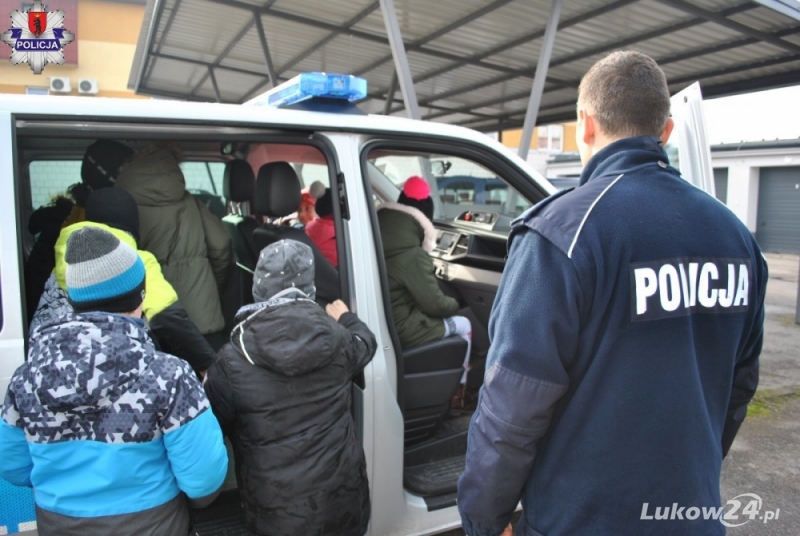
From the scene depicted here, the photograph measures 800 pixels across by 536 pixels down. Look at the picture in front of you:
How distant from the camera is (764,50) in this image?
730 cm

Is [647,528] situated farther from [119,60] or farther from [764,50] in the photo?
[119,60]

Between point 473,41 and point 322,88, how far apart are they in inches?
250

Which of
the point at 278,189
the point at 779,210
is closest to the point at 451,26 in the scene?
the point at 278,189

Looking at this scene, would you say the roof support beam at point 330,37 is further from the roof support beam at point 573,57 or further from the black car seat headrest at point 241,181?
the black car seat headrest at point 241,181

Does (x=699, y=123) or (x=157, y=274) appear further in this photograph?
(x=699, y=123)

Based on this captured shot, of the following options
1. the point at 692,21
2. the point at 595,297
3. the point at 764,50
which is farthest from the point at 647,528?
the point at 764,50

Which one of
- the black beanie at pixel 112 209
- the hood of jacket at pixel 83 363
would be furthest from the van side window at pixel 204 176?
the hood of jacket at pixel 83 363

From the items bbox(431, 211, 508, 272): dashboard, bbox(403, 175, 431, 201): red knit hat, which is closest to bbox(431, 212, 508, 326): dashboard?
bbox(431, 211, 508, 272): dashboard

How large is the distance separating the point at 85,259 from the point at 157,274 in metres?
0.72

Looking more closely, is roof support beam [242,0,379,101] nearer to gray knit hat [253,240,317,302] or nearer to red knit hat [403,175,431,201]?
red knit hat [403,175,431,201]

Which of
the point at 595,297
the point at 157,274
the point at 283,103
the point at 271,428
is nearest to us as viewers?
the point at 595,297

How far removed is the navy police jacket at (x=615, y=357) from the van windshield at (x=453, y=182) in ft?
7.21

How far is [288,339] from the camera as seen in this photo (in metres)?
1.76

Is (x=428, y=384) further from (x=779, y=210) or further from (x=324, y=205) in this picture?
(x=779, y=210)
